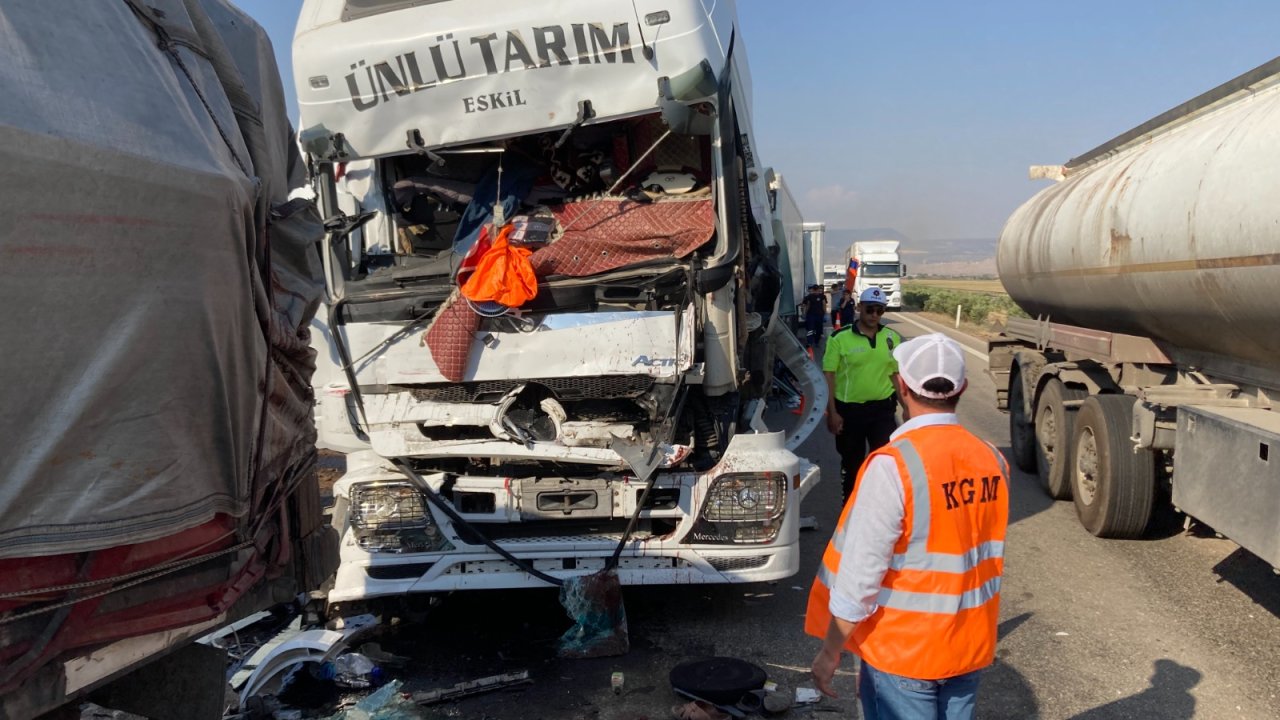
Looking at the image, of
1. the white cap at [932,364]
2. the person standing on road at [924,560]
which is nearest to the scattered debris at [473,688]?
the person standing on road at [924,560]

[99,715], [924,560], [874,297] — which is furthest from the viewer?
[874,297]

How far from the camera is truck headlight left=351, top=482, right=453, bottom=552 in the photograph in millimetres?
4508

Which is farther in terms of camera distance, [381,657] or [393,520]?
[393,520]

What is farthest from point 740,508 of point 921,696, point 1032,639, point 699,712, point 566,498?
point 921,696

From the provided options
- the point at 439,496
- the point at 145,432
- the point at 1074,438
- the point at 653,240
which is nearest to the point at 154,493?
the point at 145,432

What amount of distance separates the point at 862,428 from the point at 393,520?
3084 mm

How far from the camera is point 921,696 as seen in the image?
238 centimetres

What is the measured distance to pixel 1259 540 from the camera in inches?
155

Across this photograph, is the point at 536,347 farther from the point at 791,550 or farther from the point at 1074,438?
the point at 1074,438

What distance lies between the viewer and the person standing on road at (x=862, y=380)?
18.9ft

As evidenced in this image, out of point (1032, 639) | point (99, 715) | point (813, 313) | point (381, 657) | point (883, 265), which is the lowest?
point (1032, 639)

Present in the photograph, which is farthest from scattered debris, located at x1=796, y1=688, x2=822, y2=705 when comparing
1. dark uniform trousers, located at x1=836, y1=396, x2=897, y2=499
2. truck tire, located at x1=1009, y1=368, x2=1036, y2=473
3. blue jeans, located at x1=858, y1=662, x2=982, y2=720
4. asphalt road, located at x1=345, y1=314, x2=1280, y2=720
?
truck tire, located at x1=1009, y1=368, x2=1036, y2=473

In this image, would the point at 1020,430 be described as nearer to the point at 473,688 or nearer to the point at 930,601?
the point at 473,688

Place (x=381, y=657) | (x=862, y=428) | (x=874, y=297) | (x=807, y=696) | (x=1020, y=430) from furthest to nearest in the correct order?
(x=1020, y=430) → (x=862, y=428) → (x=874, y=297) → (x=381, y=657) → (x=807, y=696)
